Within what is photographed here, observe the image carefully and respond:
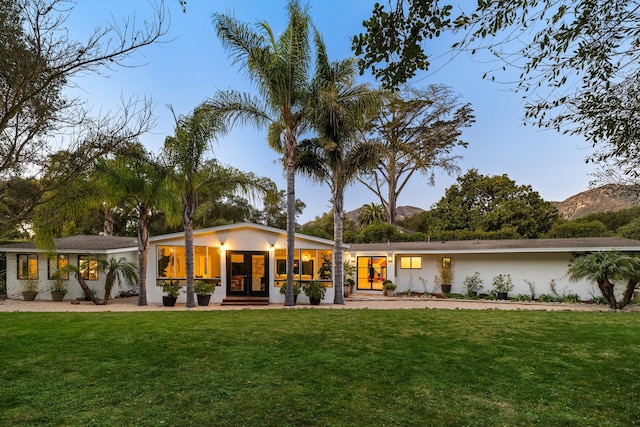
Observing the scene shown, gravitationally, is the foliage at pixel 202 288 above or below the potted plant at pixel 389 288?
above

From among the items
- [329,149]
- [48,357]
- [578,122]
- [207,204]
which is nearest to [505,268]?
[329,149]

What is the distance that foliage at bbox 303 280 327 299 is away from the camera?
14.3 metres

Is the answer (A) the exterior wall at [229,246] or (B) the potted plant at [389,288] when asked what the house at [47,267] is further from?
(B) the potted plant at [389,288]

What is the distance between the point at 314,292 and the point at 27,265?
40.6 feet

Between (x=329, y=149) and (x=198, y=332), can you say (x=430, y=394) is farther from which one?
(x=329, y=149)

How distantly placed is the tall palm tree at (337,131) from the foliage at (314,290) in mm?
598

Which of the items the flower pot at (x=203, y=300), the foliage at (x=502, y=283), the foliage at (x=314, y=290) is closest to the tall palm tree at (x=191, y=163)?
the flower pot at (x=203, y=300)

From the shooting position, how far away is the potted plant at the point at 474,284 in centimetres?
1720

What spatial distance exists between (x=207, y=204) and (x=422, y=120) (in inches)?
710

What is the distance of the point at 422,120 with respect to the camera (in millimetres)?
28250

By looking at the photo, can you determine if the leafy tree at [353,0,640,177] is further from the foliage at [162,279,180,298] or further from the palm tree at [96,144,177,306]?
the foliage at [162,279,180,298]

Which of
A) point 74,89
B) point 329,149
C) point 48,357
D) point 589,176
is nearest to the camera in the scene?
point 74,89

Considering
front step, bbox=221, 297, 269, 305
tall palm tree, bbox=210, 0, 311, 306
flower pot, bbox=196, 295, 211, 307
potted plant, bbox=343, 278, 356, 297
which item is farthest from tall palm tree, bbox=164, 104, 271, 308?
potted plant, bbox=343, 278, 356, 297

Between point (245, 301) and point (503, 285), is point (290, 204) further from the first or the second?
point (503, 285)
